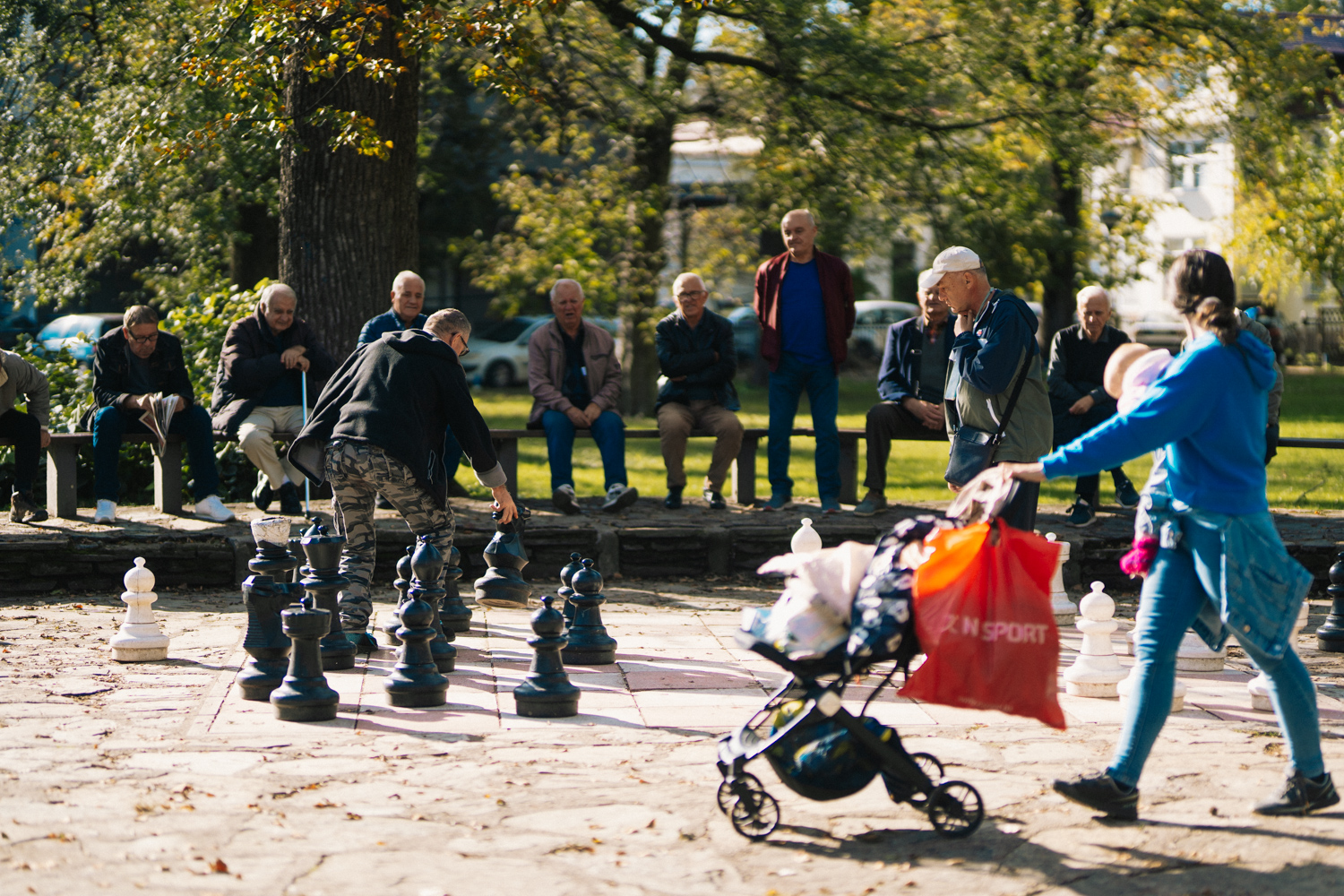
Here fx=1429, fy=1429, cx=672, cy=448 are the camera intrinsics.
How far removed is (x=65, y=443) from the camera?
9930mm

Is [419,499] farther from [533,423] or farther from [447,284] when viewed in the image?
[447,284]

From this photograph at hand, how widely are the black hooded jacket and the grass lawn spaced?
5.09 m

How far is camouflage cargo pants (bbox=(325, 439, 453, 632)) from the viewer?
6453mm

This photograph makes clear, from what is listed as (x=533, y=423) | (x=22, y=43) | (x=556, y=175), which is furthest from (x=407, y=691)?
(x=556, y=175)

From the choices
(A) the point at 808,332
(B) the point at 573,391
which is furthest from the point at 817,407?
(B) the point at 573,391

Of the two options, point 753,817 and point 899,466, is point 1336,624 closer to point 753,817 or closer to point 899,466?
point 753,817

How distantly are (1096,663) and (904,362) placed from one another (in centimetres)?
439

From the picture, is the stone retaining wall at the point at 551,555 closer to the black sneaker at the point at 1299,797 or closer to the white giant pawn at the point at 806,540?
the white giant pawn at the point at 806,540

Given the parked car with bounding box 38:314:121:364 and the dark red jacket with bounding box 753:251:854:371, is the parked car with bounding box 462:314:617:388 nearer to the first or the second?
the parked car with bounding box 38:314:121:364

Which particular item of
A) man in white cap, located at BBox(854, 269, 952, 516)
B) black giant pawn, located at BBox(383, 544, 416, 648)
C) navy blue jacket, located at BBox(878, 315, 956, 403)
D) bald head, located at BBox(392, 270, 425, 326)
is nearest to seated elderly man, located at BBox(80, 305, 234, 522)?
bald head, located at BBox(392, 270, 425, 326)

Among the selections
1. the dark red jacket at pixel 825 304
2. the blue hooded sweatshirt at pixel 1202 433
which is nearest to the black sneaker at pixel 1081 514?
the dark red jacket at pixel 825 304

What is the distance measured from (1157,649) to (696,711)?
2156mm

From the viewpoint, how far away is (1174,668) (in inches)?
174

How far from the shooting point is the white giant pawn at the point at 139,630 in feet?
22.4
